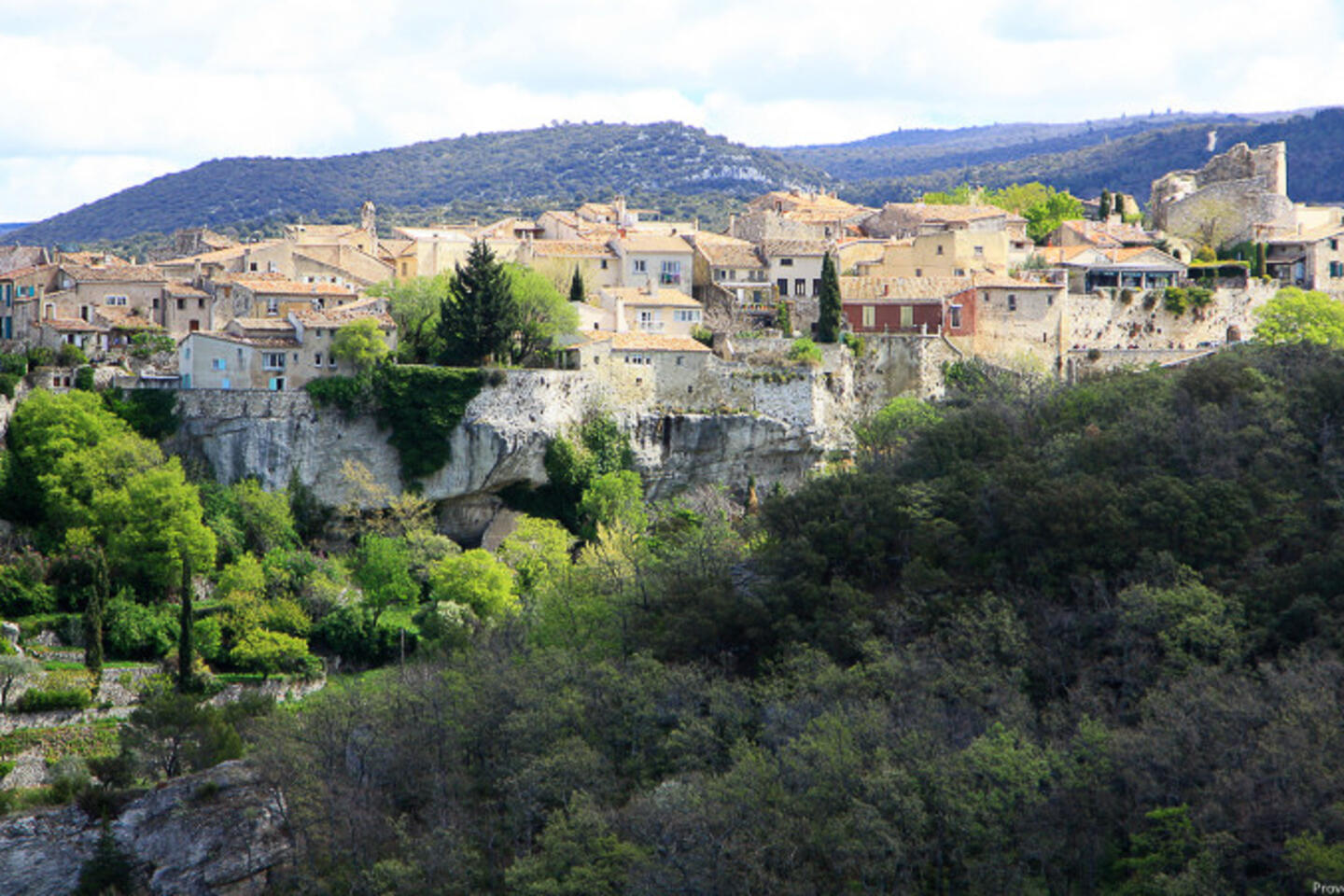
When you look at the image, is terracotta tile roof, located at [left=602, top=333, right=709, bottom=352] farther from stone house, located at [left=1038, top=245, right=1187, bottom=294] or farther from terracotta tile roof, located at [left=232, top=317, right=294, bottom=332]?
stone house, located at [left=1038, top=245, right=1187, bottom=294]

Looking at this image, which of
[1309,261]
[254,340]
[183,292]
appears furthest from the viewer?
[1309,261]

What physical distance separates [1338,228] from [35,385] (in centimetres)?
5161

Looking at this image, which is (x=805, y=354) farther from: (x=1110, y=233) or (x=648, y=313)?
(x=1110, y=233)

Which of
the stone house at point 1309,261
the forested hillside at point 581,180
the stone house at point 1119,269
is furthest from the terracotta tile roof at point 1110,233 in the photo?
the forested hillside at point 581,180

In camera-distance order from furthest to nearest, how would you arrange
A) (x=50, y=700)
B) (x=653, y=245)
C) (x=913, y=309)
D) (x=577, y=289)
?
(x=653, y=245) < (x=577, y=289) < (x=913, y=309) < (x=50, y=700)

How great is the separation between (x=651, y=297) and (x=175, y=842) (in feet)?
101

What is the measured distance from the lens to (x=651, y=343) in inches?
2480

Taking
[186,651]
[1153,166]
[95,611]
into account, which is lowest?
[186,651]

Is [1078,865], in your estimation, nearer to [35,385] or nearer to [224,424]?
[224,424]

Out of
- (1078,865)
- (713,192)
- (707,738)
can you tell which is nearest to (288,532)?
(707,738)

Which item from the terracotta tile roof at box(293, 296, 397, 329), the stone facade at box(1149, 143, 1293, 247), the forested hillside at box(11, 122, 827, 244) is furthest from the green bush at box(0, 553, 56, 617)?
the forested hillside at box(11, 122, 827, 244)

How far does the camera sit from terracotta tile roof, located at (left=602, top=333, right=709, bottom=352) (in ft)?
205

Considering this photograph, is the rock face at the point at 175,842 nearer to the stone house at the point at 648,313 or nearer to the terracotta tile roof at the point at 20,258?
the stone house at the point at 648,313

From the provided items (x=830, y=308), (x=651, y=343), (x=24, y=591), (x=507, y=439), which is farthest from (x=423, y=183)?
(x=24, y=591)
